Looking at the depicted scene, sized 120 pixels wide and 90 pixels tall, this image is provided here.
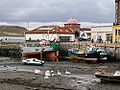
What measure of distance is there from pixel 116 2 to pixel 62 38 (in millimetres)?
24178

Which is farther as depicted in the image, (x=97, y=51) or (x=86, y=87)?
(x=97, y=51)

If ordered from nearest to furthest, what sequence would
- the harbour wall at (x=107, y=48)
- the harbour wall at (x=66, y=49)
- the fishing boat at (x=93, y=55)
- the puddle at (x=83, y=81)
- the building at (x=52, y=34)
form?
the puddle at (x=83, y=81)
the fishing boat at (x=93, y=55)
the harbour wall at (x=107, y=48)
the harbour wall at (x=66, y=49)
the building at (x=52, y=34)

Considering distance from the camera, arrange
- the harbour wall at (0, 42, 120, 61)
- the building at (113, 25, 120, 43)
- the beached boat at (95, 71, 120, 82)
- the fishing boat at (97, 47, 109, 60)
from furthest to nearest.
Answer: the building at (113, 25, 120, 43) < the harbour wall at (0, 42, 120, 61) < the fishing boat at (97, 47, 109, 60) < the beached boat at (95, 71, 120, 82)

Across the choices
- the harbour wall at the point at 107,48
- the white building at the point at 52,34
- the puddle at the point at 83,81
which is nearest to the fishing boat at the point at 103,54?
the harbour wall at the point at 107,48

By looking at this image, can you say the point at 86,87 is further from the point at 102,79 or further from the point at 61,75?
the point at 61,75

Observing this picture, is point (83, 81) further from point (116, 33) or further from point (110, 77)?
point (116, 33)

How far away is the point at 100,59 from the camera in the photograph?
77.7 metres

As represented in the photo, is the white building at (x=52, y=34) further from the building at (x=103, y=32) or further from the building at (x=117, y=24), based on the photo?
the building at (x=117, y=24)

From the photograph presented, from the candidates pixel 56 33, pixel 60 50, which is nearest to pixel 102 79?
pixel 60 50

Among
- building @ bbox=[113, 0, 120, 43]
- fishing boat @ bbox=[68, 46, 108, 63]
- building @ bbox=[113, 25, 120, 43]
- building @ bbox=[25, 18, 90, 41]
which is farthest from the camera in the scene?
building @ bbox=[25, 18, 90, 41]

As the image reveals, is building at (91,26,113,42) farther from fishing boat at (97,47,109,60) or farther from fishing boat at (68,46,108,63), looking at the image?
fishing boat at (97,47,109,60)

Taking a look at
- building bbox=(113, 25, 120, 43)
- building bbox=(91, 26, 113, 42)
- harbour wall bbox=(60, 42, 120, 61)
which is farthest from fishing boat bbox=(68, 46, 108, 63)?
building bbox=(91, 26, 113, 42)

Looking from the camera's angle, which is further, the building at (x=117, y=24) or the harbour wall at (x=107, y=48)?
the building at (x=117, y=24)

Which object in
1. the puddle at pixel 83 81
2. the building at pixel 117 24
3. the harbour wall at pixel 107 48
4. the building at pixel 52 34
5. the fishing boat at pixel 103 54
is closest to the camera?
the puddle at pixel 83 81
